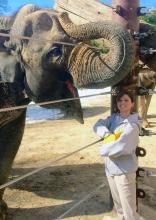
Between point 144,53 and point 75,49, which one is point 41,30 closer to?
point 75,49

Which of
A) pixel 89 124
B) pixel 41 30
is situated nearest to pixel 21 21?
pixel 41 30

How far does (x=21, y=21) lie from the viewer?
3.56m

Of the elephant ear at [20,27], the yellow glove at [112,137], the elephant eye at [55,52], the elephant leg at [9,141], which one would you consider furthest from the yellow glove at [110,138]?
the elephant leg at [9,141]

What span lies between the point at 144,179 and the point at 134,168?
170 centimetres

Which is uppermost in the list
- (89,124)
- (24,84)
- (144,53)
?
(144,53)

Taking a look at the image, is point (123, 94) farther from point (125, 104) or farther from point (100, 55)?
point (100, 55)

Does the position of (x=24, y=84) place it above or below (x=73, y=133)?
above

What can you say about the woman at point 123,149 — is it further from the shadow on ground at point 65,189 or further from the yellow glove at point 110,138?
the shadow on ground at point 65,189

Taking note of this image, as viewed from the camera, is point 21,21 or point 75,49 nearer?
point 75,49

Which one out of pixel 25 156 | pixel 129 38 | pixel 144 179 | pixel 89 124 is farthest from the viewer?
pixel 89 124

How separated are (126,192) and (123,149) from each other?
1.08 feet

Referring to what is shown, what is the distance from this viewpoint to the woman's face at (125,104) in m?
3.16

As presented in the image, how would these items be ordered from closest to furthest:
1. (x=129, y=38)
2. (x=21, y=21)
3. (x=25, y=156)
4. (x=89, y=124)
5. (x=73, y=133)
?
(x=129, y=38)
(x=21, y=21)
(x=25, y=156)
(x=73, y=133)
(x=89, y=124)

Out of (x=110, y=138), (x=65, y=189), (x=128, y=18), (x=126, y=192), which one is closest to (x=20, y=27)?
(x=128, y=18)
